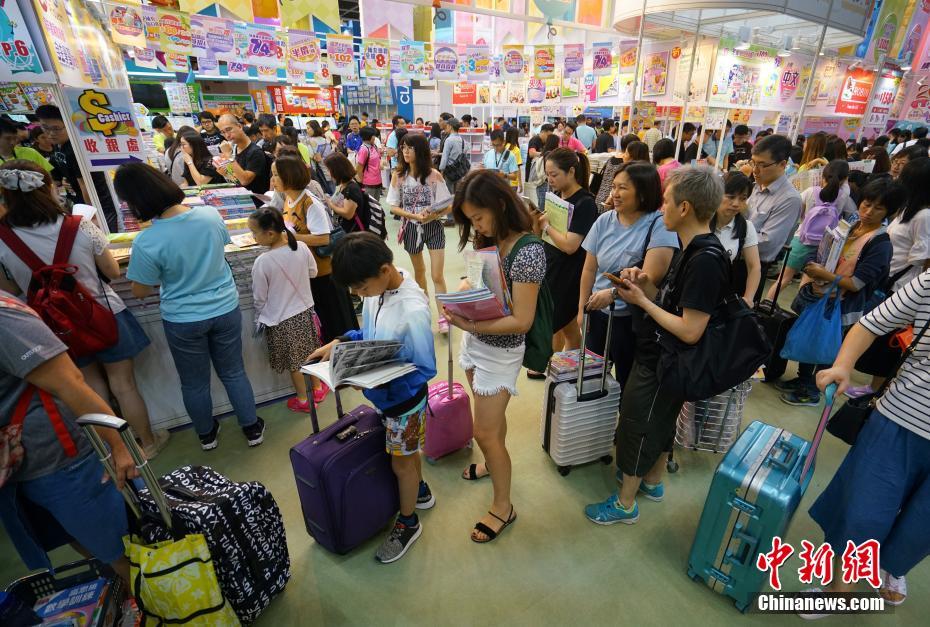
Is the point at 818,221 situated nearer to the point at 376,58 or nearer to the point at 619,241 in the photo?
the point at 619,241

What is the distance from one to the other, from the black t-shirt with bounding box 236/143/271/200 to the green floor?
10.7 ft

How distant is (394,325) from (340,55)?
7634 millimetres

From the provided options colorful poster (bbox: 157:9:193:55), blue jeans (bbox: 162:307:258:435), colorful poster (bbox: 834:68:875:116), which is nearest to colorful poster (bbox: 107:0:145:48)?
colorful poster (bbox: 157:9:193:55)

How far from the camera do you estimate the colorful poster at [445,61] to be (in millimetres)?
8250

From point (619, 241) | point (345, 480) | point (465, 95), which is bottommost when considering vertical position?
point (345, 480)

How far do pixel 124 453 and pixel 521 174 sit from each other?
7.01 metres

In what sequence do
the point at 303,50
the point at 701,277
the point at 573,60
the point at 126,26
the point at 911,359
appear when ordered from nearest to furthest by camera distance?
the point at 911,359, the point at 701,277, the point at 126,26, the point at 303,50, the point at 573,60

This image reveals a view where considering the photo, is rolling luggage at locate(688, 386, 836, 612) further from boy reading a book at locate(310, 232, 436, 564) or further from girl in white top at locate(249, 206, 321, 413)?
girl in white top at locate(249, 206, 321, 413)

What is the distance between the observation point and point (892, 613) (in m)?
1.86

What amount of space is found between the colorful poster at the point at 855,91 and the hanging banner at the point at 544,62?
17.9ft

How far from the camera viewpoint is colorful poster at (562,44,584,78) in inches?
307

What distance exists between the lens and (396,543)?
2.11m

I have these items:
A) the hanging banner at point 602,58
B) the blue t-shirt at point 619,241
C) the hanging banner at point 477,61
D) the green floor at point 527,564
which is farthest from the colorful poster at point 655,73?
the green floor at point 527,564

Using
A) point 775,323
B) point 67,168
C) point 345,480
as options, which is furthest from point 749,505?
point 67,168
